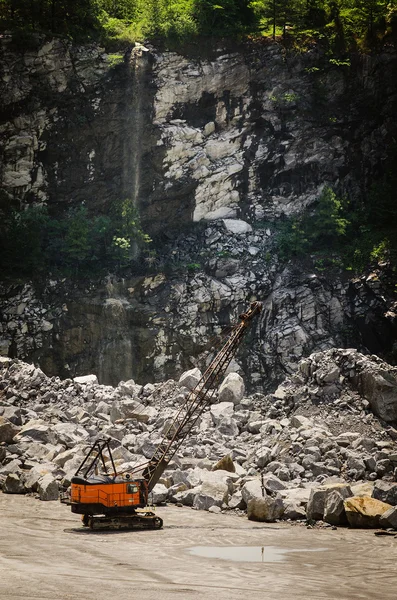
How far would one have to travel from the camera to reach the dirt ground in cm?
1088

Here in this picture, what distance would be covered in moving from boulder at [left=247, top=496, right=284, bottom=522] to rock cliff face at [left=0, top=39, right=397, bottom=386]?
22.1 metres

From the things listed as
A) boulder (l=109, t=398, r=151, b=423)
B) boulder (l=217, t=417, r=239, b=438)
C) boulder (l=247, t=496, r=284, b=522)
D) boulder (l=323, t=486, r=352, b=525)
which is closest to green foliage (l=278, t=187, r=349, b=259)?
boulder (l=109, t=398, r=151, b=423)

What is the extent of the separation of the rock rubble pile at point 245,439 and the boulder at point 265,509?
24mm

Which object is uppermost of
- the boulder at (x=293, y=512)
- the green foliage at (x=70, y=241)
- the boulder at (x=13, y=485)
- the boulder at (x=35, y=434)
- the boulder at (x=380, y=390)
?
the green foliage at (x=70, y=241)

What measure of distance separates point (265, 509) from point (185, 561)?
4.37 m

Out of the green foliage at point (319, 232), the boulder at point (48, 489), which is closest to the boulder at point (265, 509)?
the boulder at point (48, 489)

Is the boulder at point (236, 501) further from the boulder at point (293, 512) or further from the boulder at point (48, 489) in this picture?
the boulder at point (48, 489)

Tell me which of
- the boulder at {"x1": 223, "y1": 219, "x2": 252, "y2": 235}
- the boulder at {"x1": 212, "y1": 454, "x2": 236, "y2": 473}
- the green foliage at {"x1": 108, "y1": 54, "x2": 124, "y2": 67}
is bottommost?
the boulder at {"x1": 212, "y1": 454, "x2": 236, "y2": 473}

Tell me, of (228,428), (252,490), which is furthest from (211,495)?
(228,428)

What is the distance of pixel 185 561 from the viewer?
13.3 m

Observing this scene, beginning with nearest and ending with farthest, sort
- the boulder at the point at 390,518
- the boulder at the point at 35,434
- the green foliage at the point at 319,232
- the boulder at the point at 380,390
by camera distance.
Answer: the boulder at the point at 390,518 < the boulder at the point at 35,434 < the boulder at the point at 380,390 < the green foliage at the point at 319,232

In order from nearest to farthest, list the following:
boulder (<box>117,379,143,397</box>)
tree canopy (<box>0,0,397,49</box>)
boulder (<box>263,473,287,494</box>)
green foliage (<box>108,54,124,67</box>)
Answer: boulder (<box>263,473,287,494</box>) < boulder (<box>117,379,143,397</box>) < green foliage (<box>108,54,124,67</box>) < tree canopy (<box>0,0,397,49</box>)

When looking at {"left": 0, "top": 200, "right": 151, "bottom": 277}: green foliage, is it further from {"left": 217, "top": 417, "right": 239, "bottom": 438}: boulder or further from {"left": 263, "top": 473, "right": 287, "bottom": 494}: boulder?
{"left": 263, "top": 473, "right": 287, "bottom": 494}: boulder

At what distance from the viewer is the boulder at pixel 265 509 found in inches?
681
